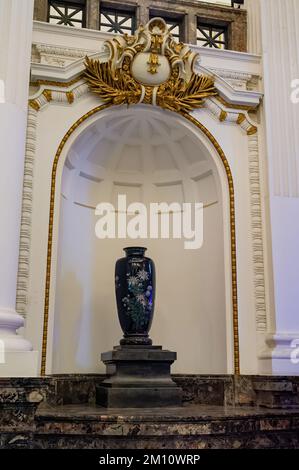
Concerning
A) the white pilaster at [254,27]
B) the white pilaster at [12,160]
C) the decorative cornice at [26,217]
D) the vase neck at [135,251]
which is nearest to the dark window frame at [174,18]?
the white pilaster at [254,27]

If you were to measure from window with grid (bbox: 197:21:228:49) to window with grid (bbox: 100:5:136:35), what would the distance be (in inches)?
38.1

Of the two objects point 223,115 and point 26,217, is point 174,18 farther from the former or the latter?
point 26,217

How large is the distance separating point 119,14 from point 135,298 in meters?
4.02

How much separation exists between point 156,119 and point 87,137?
92cm

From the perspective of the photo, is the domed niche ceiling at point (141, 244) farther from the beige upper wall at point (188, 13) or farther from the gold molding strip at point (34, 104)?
the beige upper wall at point (188, 13)

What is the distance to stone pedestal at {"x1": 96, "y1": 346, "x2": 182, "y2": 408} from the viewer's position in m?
5.99

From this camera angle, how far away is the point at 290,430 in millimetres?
5527

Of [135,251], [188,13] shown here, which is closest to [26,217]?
[135,251]

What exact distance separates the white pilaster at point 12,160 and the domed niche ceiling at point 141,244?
3.51 feet

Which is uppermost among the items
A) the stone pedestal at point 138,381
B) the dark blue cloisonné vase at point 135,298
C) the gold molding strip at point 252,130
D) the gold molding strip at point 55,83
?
the gold molding strip at point 55,83

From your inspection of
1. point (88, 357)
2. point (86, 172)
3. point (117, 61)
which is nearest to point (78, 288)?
point (88, 357)

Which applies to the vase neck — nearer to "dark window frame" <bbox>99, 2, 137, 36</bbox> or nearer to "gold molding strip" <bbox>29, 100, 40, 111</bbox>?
"gold molding strip" <bbox>29, 100, 40, 111</bbox>

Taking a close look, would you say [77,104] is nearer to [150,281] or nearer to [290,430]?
[150,281]

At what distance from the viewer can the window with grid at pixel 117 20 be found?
25.5ft
